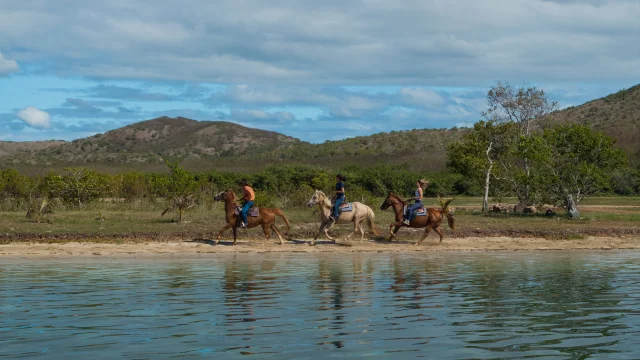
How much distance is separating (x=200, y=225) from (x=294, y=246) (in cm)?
456

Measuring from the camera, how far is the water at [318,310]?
890cm

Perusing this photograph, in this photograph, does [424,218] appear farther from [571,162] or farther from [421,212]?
[571,162]

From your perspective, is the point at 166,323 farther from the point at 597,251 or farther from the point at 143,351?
the point at 597,251

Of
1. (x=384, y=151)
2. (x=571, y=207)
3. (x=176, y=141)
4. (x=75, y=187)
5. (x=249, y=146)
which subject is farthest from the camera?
(x=176, y=141)

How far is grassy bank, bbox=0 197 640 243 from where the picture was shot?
23.7 meters

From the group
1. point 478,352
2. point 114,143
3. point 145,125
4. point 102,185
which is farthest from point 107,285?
point 145,125

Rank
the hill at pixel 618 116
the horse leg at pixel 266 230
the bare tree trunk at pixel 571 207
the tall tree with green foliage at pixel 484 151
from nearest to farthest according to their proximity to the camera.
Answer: the horse leg at pixel 266 230, the bare tree trunk at pixel 571 207, the tall tree with green foliage at pixel 484 151, the hill at pixel 618 116

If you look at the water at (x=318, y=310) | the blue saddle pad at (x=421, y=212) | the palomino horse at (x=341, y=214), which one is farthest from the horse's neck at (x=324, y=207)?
the water at (x=318, y=310)

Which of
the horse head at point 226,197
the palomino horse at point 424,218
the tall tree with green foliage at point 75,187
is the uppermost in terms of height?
the tall tree with green foliage at point 75,187

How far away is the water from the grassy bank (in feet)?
15.4

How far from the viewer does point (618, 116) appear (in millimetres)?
98500

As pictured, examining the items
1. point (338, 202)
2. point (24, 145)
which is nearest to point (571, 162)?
point (338, 202)

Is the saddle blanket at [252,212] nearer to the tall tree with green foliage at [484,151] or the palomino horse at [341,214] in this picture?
the palomino horse at [341,214]

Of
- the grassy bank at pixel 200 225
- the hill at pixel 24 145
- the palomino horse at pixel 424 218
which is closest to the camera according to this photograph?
the palomino horse at pixel 424 218
